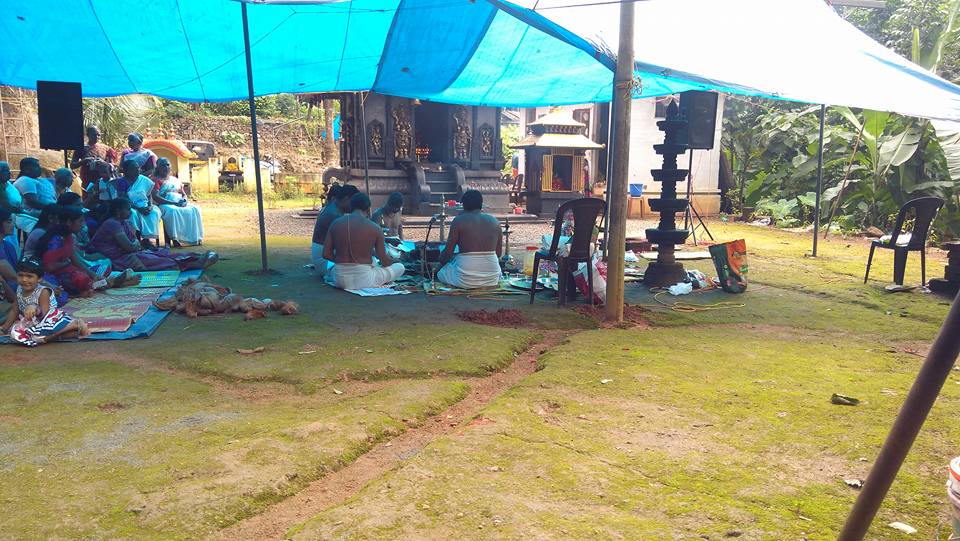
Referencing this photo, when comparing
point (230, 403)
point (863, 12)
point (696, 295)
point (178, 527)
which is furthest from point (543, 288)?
point (863, 12)

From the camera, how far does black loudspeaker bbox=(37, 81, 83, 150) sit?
8.36 metres

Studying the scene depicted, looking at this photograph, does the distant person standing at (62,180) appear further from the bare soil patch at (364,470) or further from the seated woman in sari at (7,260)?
the bare soil patch at (364,470)

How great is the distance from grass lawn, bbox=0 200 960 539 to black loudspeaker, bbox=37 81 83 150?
15.6ft

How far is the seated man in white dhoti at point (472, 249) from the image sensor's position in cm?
695

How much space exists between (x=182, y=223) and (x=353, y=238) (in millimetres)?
5161

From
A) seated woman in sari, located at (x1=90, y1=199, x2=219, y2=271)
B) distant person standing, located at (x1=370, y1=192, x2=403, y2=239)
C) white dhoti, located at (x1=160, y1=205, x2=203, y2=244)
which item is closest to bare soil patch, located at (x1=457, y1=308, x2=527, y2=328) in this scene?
distant person standing, located at (x1=370, y1=192, x2=403, y2=239)

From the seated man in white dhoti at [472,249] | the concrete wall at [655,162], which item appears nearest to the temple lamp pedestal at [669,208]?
the seated man in white dhoti at [472,249]

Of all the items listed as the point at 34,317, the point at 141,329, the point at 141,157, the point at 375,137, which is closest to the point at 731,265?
the point at 141,329

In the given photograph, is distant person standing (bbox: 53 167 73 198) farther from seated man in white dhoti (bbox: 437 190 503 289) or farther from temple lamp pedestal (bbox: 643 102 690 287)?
temple lamp pedestal (bbox: 643 102 690 287)

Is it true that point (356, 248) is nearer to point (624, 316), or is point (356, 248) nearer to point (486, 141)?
point (624, 316)

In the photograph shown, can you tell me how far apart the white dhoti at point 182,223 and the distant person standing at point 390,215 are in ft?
12.4

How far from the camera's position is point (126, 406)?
144 inches

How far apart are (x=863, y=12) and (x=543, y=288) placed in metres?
15.3

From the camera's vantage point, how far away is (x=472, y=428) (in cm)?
337
